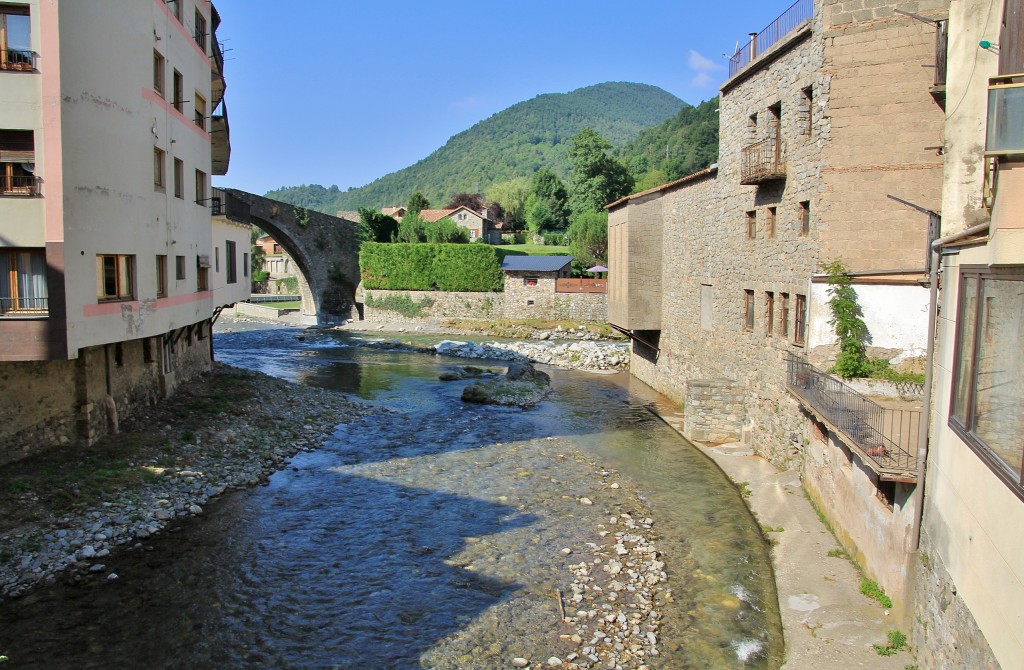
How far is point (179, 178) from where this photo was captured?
61.1 feet

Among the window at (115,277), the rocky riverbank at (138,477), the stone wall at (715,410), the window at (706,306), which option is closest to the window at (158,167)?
the window at (115,277)

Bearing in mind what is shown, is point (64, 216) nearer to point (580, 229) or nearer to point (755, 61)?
point (755, 61)

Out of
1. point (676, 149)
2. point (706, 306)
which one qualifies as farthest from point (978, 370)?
point (676, 149)

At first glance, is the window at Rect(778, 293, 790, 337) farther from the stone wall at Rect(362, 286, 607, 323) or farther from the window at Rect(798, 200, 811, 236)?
the stone wall at Rect(362, 286, 607, 323)

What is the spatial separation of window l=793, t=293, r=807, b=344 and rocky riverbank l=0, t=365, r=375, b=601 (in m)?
12.4

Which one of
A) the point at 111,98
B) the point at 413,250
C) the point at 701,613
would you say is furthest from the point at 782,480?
the point at 413,250

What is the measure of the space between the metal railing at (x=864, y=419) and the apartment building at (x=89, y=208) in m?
13.4

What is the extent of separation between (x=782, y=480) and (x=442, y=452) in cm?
851

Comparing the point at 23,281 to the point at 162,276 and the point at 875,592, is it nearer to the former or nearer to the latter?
the point at 162,276

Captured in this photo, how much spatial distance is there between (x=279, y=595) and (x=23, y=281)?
24.0 feet

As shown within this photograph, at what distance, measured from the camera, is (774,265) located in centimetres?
1752

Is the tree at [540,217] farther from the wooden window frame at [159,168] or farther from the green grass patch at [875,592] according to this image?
the green grass patch at [875,592]

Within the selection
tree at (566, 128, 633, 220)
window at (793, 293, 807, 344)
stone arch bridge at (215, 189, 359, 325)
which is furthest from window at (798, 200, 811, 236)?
tree at (566, 128, 633, 220)

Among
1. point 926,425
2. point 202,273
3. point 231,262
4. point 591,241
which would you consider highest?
point 591,241
